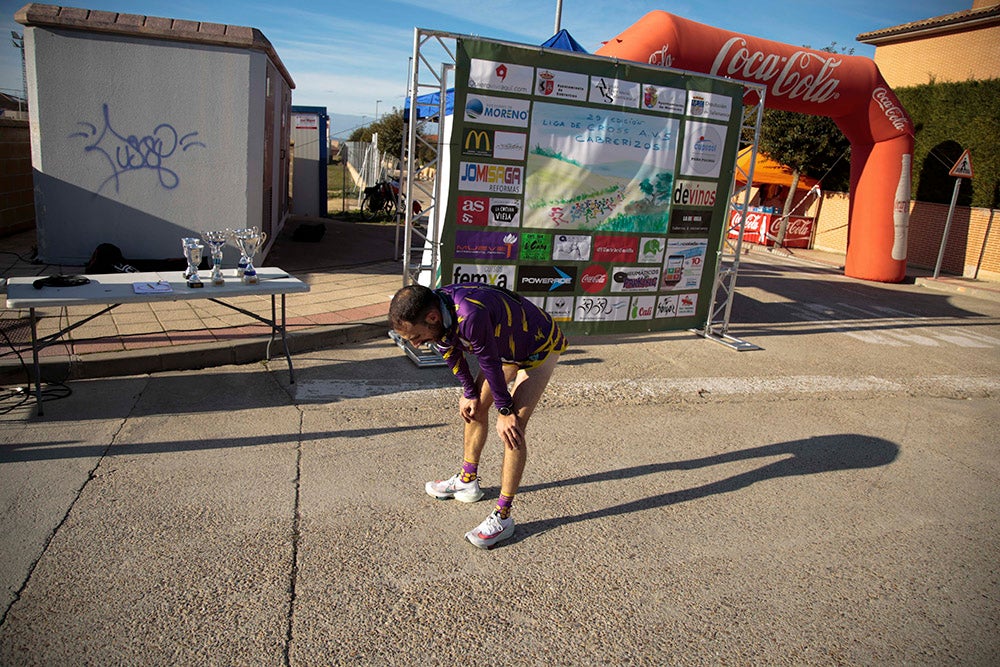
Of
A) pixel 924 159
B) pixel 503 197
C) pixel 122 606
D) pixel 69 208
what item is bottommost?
pixel 122 606

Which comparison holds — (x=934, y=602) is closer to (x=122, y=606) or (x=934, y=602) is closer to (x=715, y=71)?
(x=122, y=606)

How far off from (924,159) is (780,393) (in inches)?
577

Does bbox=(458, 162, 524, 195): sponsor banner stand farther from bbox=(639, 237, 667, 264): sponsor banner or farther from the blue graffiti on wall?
the blue graffiti on wall

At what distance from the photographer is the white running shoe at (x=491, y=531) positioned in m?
3.54

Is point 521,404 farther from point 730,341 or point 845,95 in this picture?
point 845,95

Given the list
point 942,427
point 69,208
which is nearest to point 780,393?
point 942,427

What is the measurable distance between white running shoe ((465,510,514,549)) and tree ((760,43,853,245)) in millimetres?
18535

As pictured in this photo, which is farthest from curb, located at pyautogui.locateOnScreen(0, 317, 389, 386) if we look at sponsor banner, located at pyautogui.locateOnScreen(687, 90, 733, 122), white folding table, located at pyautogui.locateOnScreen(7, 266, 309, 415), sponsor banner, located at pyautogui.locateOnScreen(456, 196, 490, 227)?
sponsor banner, located at pyautogui.locateOnScreen(687, 90, 733, 122)

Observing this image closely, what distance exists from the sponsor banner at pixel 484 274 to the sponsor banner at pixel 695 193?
235cm

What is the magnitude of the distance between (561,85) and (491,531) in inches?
197

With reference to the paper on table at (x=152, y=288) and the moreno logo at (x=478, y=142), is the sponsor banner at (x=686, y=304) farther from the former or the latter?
the paper on table at (x=152, y=288)

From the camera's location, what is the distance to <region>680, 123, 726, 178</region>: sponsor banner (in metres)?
7.69

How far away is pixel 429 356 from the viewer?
6.78 meters

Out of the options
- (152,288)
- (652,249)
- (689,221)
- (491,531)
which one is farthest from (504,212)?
(491,531)
